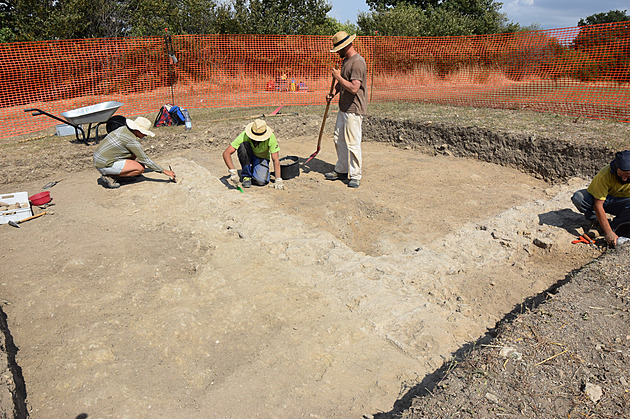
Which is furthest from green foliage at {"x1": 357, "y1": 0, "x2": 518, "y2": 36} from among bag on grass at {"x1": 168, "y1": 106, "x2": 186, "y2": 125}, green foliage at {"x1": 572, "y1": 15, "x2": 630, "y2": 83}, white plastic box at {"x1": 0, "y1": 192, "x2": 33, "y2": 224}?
white plastic box at {"x1": 0, "y1": 192, "x2": 33, "y2": 224}

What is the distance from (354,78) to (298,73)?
9.84 meters

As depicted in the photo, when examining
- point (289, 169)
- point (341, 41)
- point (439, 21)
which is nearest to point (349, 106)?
point (341, 41)

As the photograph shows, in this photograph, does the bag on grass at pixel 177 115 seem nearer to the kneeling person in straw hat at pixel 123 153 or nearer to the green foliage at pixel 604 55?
the kneeling person in straw hat at pixel 123 153

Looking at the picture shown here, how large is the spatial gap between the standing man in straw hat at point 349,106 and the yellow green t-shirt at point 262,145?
1060mm

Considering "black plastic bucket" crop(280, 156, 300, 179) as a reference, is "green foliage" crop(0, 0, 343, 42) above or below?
above

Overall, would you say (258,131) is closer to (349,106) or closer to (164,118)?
(349,106)

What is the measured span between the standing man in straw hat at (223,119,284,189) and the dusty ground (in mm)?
335

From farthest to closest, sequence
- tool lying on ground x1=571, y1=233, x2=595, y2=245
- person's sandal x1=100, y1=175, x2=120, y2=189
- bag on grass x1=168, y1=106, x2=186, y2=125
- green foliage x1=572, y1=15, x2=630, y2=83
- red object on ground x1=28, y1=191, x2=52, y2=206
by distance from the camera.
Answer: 1. green foliage x1=572, y1=15, x2=630, y2=83
2. bag on grass x1=168, y1=106, x2=186, y2=125
3. person's sandal x1=100, y1=175, x2=120, y2=189
4. red object on ground x1=28, y1=191, x2=52, y2=206
5. tool lying on ground x1=571, y1=233, x2=595, y2=245

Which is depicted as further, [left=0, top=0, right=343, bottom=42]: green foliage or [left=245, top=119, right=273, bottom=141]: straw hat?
[left=0, top=0, right=343, bottom=42]: green foliage

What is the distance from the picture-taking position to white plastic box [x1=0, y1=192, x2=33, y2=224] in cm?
500

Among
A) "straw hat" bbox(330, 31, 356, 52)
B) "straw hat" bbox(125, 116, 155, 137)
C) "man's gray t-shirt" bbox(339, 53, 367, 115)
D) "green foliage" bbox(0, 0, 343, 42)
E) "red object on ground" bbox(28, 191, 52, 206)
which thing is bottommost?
"red object on ground" bbox(28, 191, 52, 206)

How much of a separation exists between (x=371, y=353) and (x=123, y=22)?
62.4 ft

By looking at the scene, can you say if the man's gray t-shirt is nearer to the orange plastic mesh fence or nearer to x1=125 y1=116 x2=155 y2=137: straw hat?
x1=125 y1=116 x2=155 y2=137: straw hat

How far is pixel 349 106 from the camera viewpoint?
5820 mm
